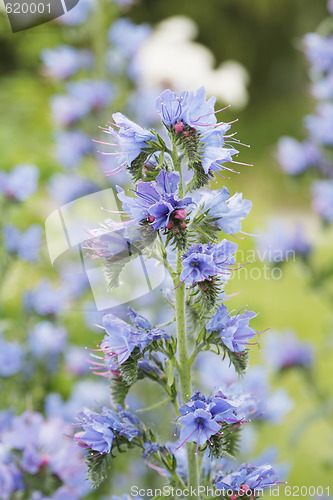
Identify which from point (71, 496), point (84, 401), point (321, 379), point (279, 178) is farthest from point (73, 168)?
point (279, 178)

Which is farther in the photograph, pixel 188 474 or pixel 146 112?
pixel 146 112

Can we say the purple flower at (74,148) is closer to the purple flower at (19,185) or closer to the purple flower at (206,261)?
the purple flower at (19,185)

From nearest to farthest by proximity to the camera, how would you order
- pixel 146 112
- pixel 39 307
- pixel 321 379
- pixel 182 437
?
pixel 182 437, pixel 39 307, pixel 146 112, pixel 321 379

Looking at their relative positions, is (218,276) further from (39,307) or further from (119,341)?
(39,307)

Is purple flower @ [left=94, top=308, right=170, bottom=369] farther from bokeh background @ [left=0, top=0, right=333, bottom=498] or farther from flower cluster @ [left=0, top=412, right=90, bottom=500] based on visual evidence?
bokeh background @ [left=0, top=0, right=333, bottom=498]

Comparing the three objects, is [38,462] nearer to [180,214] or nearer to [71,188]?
[180,214]

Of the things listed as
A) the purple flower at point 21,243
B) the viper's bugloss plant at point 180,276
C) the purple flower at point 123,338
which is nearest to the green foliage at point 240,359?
the viper's bugloss plant at point 180,276
